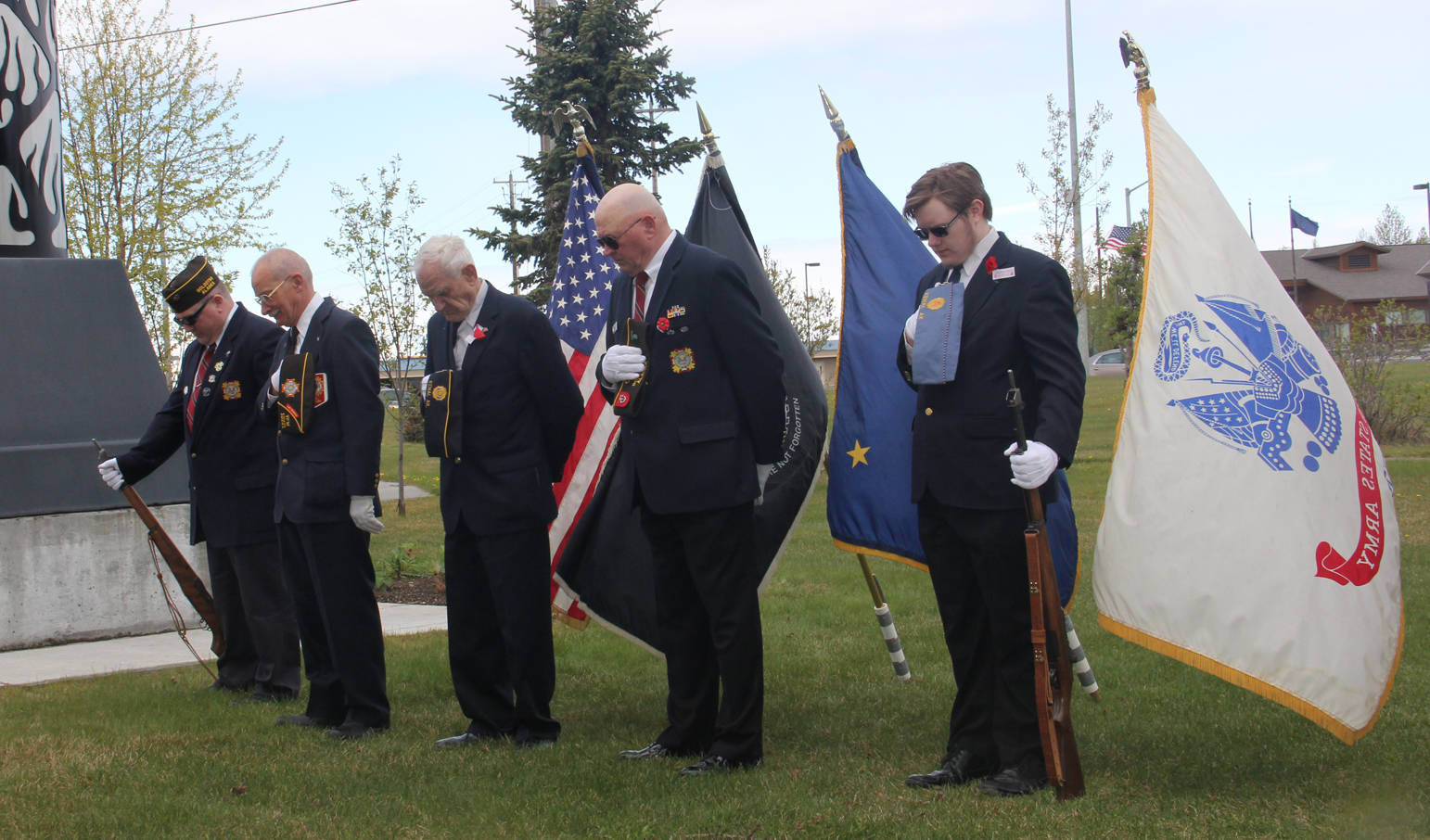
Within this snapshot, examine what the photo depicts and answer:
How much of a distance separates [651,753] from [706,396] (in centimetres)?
139

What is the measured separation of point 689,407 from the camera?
4.68 m

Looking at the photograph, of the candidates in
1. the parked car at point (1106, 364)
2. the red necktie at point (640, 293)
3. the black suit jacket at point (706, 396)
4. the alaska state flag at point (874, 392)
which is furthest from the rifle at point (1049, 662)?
the parked car at point (1106, 364)

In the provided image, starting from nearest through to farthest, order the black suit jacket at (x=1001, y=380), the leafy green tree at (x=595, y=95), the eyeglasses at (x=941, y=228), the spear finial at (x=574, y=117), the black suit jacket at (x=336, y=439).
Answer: the black suit jacket at (x=1001, y=380)
the eyeglasses at (x=941, y=228)
the black suit jacket at (x=336, y=439)
the spear finial at (x=574, y=117)
the leafy green tree at (x=595, y=95)

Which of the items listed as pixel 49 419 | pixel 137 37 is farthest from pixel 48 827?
pixel 137 37

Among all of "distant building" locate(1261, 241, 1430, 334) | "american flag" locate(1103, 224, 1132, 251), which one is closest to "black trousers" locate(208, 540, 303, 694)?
"american flag" locate(1103, 224, 1132, 251)

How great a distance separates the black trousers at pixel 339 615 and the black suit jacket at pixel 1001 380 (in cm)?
253

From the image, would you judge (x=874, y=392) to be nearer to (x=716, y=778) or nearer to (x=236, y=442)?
(x=716, y=778)

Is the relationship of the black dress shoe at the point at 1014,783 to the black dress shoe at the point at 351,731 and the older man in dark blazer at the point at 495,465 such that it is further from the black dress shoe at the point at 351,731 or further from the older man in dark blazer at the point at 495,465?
the black dress shoe at the point at 351,731

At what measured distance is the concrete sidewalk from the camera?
6.81 metres

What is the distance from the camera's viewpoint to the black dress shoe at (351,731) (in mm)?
5363

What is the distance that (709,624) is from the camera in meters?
4.93

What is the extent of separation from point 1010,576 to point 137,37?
1701cm

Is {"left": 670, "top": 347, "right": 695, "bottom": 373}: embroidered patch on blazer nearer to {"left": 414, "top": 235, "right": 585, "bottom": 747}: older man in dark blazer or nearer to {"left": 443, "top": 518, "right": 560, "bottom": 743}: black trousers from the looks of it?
{"left": 414, "top": 235, "right": 585, "bottom": 747}: older man in dark blazer

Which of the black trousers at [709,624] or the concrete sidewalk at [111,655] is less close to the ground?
the black trousers at [709,624]
